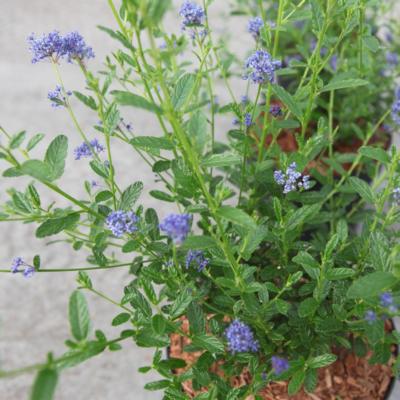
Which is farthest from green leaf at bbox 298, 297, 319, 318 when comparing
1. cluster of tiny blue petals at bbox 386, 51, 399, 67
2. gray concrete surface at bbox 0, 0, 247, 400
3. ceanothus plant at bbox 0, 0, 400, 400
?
cluster of tiny blue petals at bbox 386, 51, 399, 67

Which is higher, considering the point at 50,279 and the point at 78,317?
the point at 50,279

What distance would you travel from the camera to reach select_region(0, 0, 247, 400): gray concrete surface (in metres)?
1.30

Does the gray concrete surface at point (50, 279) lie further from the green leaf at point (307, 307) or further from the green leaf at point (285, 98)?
the green leaf at point (285, 98)

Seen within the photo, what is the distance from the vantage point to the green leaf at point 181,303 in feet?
2.38

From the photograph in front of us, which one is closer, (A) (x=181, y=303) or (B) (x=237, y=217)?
(B) (x=237, y=217)

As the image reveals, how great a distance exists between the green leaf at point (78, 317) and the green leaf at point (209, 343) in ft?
0.74

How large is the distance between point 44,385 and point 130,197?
33 cm

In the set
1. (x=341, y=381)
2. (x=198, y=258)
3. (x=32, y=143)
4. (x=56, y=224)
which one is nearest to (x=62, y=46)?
(x=32, y=143)

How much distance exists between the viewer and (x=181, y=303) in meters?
0.73

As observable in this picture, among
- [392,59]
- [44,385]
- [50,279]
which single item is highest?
[392,59]

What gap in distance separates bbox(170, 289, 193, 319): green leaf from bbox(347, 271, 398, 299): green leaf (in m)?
0.22

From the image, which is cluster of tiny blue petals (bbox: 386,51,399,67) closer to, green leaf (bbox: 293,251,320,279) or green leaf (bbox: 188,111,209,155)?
green leaf (bbox: 293,251,320,279)

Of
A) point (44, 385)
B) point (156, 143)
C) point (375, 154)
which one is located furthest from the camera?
point (375, 154)

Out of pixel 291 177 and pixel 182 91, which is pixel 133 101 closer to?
pixel 182 91
